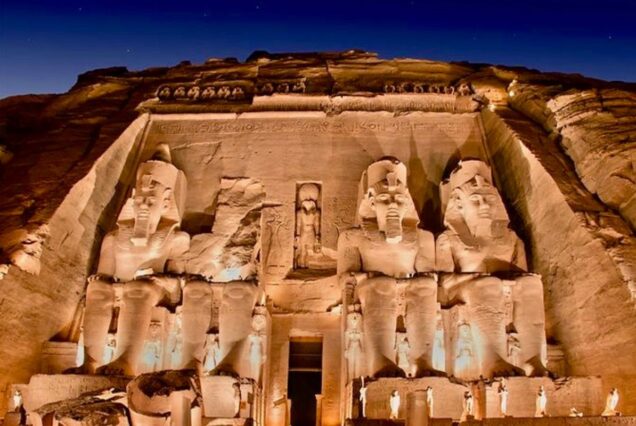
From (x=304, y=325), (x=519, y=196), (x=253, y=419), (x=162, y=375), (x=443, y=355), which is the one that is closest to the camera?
(x=162, y=375)

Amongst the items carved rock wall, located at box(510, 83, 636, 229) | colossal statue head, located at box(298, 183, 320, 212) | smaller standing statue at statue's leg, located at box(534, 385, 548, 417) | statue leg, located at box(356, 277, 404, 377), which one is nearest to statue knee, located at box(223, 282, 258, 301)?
statue leg, located at box(356, 277, 404, 377)

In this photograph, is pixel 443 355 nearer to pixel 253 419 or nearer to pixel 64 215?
pixel 253 419

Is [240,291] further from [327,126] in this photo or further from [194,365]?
[327,126]

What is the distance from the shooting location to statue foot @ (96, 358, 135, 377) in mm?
10445

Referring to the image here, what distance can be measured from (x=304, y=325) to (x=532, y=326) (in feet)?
10.9

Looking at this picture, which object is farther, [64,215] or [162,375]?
[64,215]

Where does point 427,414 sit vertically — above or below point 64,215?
below

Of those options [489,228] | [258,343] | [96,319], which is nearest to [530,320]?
[489,228]

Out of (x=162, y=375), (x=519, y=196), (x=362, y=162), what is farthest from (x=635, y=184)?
(x=162, y=375)

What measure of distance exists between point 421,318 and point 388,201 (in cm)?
193

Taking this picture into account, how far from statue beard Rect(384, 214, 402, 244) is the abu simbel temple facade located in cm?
4

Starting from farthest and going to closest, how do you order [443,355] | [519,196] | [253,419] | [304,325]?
1. [519,196]
2. [304,325]
3. [443,355]
4. [253,419]

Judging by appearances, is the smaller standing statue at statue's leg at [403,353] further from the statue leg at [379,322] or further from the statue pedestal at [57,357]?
the statue pedestal at [57,357]

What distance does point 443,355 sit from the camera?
1122cm
